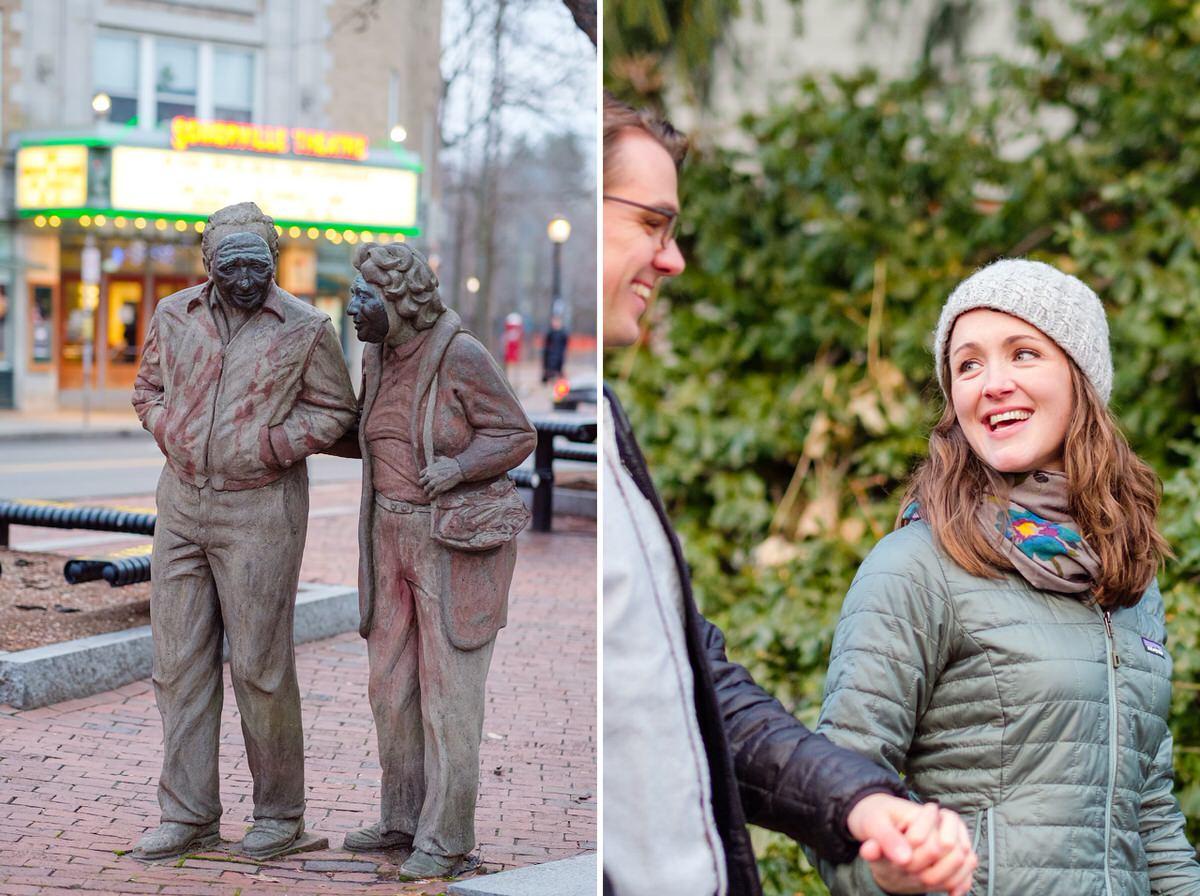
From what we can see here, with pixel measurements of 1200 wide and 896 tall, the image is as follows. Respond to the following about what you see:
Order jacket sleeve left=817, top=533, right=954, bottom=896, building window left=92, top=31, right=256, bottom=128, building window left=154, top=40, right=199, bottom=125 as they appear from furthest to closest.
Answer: building window left=154, top=40, right=199, bottom=125, building window left=92, top=31, right=256, bottom=128, jacket sleeve left=817, top=533, right=954, bottom=896

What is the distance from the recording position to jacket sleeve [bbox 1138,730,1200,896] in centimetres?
217

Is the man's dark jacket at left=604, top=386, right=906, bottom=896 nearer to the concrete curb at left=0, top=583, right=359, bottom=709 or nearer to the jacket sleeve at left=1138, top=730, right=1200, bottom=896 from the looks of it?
the jacket sleeve at left=1138, top=730, right=1200, bottom=896

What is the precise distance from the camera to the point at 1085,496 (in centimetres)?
222

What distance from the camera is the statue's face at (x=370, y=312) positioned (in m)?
3.02

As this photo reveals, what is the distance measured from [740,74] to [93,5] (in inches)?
113

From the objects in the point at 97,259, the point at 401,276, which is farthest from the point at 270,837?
the point at 97,259

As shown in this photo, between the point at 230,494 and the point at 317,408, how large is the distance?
0.25 metres

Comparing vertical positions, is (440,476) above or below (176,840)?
above

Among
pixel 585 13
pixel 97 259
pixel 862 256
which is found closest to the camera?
pixel 585 13

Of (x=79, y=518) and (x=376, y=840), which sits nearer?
(x=376, y=840)

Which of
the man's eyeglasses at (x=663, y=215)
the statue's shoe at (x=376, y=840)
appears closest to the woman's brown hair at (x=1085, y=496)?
the man's eyeglasses at (x=663, y=215)

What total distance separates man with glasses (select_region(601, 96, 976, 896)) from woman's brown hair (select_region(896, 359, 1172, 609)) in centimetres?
56

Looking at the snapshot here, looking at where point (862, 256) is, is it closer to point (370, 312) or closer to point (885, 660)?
point (370, 312)

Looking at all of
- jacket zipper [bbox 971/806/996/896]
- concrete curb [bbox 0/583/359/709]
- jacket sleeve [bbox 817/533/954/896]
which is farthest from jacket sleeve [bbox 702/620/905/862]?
concrete curb [bbox 0/583/359/709]
